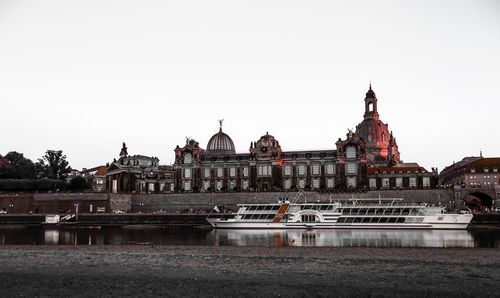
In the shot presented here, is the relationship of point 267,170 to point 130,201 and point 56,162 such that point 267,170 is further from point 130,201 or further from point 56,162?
point 56,162

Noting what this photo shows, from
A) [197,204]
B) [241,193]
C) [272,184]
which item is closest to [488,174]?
[272,184]

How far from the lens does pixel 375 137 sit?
431 feet

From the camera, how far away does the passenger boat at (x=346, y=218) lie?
194ft

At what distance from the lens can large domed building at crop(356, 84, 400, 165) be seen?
128m

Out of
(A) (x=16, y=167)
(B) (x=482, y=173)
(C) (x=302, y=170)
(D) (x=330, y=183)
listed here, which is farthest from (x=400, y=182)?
(A) (x=16, y=167)

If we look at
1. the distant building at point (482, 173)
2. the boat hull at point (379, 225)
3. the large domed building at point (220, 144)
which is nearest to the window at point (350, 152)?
the distant building at point (482, 173)

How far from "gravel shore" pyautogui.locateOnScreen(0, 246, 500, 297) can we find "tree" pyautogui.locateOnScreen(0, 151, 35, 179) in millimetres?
87003

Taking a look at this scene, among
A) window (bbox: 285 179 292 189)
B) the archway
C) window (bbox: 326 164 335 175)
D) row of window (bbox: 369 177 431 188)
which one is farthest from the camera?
window (bbox: 285 179 292 189)

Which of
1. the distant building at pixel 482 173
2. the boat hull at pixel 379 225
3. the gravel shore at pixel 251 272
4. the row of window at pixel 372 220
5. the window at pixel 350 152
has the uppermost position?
the window at pixel 350 152

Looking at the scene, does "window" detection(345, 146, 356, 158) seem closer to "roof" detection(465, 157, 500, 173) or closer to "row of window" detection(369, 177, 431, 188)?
"row of window" detection(369, 177, 431, 188)

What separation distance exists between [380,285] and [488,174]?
83.5 metres

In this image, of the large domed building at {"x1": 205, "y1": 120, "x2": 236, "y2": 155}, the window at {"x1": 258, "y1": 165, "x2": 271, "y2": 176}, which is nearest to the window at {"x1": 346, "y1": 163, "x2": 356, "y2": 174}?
the window at {"x1": 258, "y1": 165, "x2": 271, "y2": 176}

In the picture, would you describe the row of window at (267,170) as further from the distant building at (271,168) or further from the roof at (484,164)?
the roof at (484,164)

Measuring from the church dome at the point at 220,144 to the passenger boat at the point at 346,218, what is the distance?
4427 centimetres
